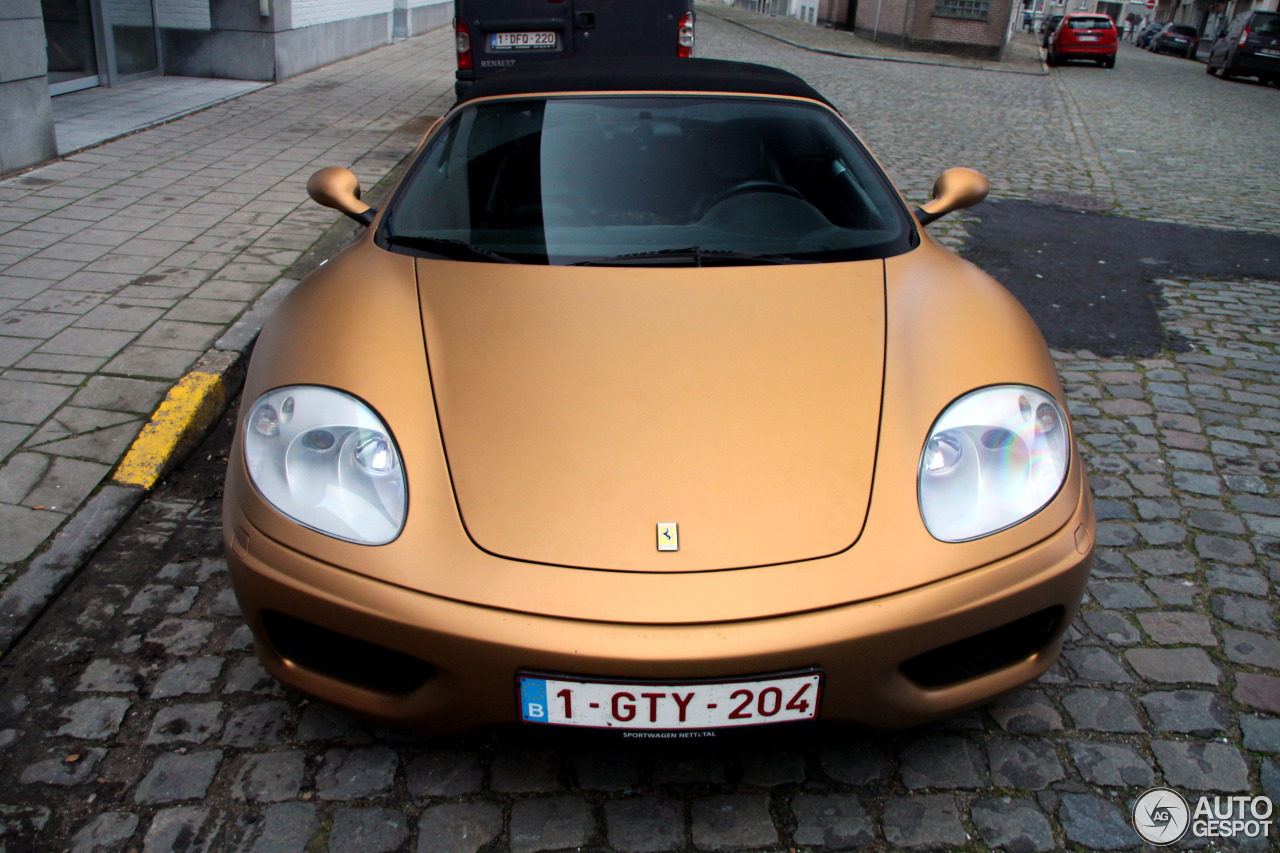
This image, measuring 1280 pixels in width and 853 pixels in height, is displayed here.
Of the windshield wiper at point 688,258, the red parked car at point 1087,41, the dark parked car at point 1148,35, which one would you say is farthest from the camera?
the dark parked car at point 1148,35

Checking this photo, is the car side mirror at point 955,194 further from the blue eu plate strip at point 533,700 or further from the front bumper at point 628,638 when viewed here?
the blue eu plate strip at point 533,700

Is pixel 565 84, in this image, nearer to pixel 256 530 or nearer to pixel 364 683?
pixel 256 530

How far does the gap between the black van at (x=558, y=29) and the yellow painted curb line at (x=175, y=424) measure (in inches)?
226

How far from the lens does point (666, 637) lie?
65.6 inches

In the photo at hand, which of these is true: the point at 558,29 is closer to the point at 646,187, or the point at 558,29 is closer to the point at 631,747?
the point at 646,187

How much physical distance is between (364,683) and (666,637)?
0.65 m

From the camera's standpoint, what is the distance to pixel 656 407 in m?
2.02

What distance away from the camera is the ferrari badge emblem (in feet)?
5.86

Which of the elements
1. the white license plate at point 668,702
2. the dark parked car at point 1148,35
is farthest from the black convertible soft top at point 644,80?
the dark parked car at point 1148,35

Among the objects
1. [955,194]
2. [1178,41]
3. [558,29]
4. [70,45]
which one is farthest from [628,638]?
[1178,41]

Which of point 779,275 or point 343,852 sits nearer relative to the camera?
point 343,852

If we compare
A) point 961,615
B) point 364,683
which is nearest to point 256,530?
point 364,683

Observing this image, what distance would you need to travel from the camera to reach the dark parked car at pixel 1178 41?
37.9 meters

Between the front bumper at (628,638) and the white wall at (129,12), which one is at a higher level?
the white wall at (129,12)
